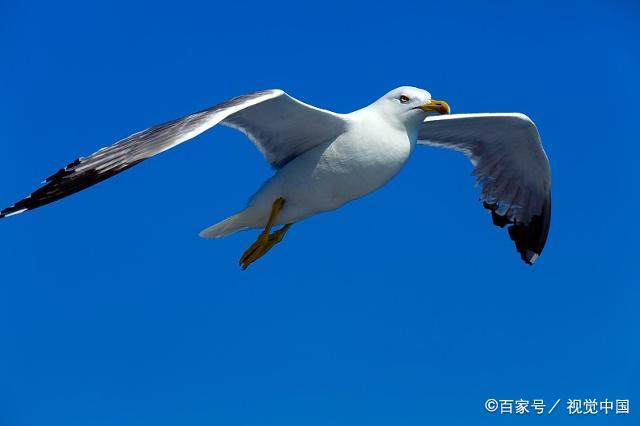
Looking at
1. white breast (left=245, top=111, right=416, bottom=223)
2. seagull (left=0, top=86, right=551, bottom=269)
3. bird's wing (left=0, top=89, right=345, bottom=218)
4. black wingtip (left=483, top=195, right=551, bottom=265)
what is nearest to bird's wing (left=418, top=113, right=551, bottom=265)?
black wingtip (left=483, top=195, right=551, bottom=265)

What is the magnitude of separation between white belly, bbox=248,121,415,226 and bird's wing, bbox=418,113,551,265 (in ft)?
5.43

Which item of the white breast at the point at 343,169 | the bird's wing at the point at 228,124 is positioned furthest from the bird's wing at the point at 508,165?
the bird's wing at the point at 228,124

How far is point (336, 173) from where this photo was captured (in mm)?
Answer: 10031

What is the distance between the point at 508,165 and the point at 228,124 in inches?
146

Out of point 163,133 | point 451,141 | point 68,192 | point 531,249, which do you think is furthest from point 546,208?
point 68,192

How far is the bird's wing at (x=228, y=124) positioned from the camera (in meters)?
8.12

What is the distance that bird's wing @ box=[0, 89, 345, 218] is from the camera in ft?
26.6

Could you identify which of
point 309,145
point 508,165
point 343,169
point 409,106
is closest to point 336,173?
point 343,169

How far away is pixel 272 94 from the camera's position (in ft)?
30.8

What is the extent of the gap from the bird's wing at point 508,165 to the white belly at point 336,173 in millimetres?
1656

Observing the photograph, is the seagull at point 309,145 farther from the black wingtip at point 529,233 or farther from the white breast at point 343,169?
the black wingtip at point 529,233

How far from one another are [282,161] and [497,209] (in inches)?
130

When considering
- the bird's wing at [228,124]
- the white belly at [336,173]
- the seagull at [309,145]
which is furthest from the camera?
the white belly at [336,173]

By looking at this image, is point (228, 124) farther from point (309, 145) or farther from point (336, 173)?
point (336, 173)
